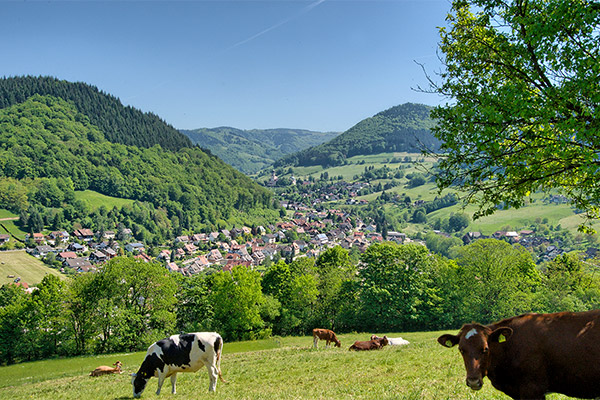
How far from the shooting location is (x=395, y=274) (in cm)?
4959

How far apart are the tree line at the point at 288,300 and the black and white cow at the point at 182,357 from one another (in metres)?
31.3

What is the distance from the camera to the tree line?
143 ft

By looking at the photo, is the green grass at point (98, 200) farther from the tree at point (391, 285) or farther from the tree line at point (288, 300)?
the tree at point (391, 285)

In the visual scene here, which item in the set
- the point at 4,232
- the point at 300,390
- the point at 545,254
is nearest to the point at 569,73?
the point at 300,390

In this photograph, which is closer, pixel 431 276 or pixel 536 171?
pixel 536 171

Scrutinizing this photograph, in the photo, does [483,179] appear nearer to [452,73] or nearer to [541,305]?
[452,73]

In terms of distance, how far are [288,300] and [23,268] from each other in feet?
343

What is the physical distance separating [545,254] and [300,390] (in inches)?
6043

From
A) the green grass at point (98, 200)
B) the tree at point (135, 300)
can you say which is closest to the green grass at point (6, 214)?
the green grass at point (98, 200)

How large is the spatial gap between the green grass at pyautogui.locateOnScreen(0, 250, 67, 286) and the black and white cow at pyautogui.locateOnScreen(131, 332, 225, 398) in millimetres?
108033

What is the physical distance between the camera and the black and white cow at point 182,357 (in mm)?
14672

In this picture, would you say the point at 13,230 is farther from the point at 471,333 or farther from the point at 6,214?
the point at 471,333

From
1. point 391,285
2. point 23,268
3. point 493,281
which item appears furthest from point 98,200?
point 493,281

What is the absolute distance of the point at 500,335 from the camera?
6836mm
